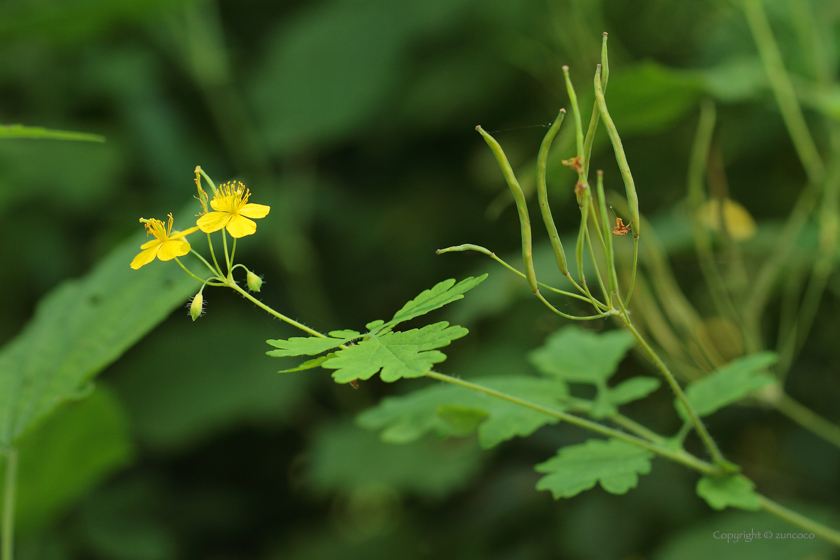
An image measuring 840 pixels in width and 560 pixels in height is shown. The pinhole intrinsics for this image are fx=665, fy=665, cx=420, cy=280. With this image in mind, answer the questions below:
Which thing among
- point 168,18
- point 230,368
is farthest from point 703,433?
point 168,18

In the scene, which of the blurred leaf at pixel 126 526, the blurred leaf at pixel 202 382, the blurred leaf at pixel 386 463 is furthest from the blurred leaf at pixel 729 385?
the blurred leaf at pixel 126 526

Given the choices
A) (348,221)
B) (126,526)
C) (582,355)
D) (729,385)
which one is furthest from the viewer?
(348,221)

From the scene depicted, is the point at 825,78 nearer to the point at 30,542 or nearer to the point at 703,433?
the point at 703,433

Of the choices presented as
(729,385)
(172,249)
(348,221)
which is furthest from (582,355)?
(348,221)

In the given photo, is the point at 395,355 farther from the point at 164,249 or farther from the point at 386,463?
the point at 386,463

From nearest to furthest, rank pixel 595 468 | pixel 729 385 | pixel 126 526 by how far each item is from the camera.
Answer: pixel 595 468, pixel 729 385, pixel 126 526

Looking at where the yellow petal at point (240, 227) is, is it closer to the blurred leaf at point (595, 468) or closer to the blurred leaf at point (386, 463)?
the blurred leaf at point (595, 468)

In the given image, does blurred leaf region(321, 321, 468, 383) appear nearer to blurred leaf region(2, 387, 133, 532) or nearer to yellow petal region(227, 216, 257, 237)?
yellow petal region(227, 216, 257, 237)
